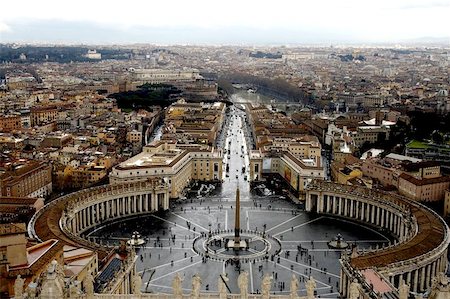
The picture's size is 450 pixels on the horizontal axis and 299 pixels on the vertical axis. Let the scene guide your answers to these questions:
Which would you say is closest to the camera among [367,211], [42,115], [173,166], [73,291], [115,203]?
[73,291]

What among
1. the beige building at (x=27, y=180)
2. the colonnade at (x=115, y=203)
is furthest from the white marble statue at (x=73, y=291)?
the beige building at (x=27, y=180)

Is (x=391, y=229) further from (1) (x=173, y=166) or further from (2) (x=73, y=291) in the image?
(2) (x=73, y=291)

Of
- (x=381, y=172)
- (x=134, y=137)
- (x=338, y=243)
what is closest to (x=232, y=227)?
(x=338, y=243)

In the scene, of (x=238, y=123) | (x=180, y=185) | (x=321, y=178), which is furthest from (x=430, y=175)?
(x=238, y=123)

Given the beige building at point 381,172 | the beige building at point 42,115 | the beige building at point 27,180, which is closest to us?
the beige building at point 27,180

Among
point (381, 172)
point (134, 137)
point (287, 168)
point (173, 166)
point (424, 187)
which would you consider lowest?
point (134, 137)

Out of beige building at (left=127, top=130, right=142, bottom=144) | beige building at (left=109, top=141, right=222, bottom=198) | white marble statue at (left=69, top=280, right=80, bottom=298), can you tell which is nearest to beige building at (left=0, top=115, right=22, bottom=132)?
beige building at (left=127, top=130, right=142, bottom=144)

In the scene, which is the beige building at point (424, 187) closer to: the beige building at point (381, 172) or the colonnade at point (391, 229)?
the beige building at point (381, 172)

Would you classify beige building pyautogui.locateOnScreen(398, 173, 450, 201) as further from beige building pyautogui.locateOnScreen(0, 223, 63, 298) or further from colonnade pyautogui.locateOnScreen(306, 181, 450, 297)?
beige building pyautogui.locateOnScreen(0, 223, 63, 298)

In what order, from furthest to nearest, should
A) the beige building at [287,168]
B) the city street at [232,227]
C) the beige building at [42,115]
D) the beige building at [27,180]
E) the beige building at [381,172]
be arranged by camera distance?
the beige building at [42,115] → the beige building at [381,172] → the beige building at [287,168] → the beige building at [27,180] → the city street at [232,227]

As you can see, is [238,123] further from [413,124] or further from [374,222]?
[374,222]
